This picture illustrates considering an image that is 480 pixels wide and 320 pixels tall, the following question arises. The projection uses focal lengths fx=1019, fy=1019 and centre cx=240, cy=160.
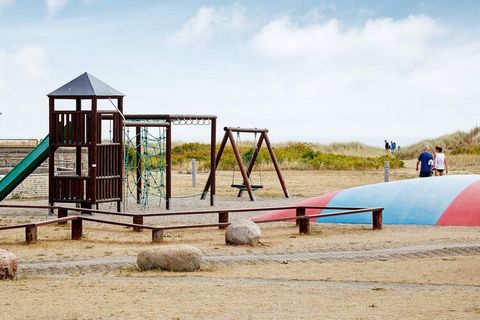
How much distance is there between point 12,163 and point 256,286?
98.3ft

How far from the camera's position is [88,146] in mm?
23938

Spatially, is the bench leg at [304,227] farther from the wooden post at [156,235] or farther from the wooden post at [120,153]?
the wooden post at [120,153]

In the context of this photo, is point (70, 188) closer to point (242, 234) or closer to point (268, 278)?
point (242, 234)

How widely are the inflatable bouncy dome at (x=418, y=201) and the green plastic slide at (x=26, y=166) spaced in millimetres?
5710

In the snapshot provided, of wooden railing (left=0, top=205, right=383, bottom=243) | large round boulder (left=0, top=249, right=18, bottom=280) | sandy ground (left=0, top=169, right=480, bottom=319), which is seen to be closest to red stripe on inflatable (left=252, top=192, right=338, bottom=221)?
wooden railing (left=0, top=205, right=383, bottom=243)

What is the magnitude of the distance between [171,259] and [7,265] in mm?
2262

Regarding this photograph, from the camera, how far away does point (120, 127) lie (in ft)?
81.4

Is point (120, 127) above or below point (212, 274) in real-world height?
above

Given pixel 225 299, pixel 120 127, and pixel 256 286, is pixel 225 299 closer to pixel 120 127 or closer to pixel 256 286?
pixel 256 286

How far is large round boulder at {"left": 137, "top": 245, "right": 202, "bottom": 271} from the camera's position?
46.8 ft

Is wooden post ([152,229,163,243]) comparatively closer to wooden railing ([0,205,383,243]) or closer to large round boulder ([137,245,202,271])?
wooden railing ([0,205,383,243])

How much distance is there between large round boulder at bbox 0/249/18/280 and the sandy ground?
0.71 ft

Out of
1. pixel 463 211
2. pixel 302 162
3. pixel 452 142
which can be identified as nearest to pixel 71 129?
pixel 463 211

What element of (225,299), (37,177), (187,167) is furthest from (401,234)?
(187,167)
